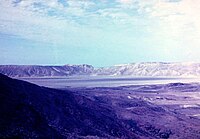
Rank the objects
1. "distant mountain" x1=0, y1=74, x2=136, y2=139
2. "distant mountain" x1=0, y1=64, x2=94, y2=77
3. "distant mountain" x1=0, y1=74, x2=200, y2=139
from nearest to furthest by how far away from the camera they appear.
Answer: "distant mountain" x1=0, y1=74, x2=136, y2=139 → "distant mountain" x1=0, y1=74, x2=200, y2=139 → "distant mountain" x1=0, y1=64, x2=94, y2=77

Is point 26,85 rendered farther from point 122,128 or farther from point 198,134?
point 198,134

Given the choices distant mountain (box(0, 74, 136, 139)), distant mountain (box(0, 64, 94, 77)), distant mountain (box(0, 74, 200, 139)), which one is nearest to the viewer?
distant mountain (box(0, 74, 136, 139))

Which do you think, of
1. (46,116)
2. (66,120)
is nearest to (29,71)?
(66,120)

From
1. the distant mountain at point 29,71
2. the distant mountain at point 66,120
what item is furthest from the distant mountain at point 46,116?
the distant mountain at point 29,71

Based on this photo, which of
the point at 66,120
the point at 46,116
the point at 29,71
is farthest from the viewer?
the point at 29,71

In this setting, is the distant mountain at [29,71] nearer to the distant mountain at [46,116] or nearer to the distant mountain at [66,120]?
the distant mountain at [66,120]

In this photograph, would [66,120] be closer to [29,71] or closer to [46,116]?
[46,116]

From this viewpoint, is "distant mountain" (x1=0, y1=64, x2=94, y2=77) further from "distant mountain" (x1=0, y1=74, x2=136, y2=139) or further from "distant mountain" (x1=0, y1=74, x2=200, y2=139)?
"distant mountain" (x1=0, y1=74, x2=136, y2=139)

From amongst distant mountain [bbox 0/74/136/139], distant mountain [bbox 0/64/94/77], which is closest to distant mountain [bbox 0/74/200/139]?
distant mountain [bbox 0/74/136/139]
